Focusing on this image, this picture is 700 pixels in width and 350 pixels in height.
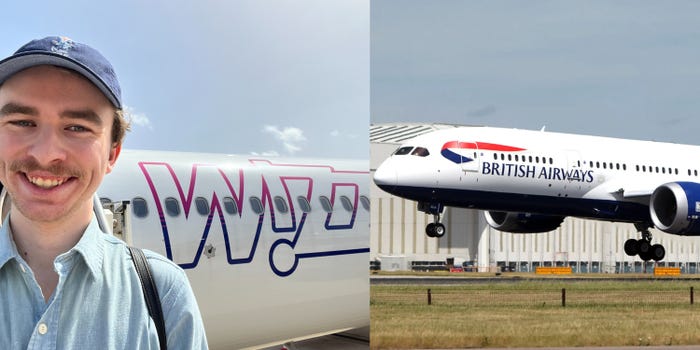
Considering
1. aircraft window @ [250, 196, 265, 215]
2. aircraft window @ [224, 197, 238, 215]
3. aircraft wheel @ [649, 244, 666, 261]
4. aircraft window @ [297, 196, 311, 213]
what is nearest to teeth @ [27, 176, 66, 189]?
aircraft window @ [224, 197, 238, 215]

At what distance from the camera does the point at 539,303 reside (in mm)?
23328

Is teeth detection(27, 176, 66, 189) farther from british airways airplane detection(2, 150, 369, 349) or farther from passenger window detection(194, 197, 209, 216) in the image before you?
passenger window detection(194, 197, 209, 216)

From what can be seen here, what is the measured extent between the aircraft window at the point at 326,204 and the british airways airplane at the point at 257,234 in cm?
2

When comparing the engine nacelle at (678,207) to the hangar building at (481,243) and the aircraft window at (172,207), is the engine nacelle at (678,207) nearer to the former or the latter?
the hangar building at (481,243)

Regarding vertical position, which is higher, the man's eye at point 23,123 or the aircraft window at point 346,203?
the aircraft window at point 346,203

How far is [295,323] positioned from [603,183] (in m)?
22.1

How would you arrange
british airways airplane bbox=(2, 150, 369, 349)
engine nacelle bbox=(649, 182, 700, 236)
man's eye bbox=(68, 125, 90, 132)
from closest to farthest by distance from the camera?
man's eye bbox=(68, 125, 90, 132) → british airways airplane bbox=(2, 150, 369, 349) → engine nacelle bbox=(649, 182, 700, 236)

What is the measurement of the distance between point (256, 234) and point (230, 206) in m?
0.49

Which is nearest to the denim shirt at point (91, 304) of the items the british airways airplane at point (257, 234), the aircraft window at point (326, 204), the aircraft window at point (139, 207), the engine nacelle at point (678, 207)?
the british airways airplane at point (257, 234)

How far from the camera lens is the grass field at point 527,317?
591 inches

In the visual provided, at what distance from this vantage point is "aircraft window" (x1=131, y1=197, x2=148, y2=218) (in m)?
9.98

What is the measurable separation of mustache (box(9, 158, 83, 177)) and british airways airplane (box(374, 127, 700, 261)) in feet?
81.2

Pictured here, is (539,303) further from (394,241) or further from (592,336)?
(394,241)

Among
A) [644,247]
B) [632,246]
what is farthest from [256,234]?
[644,247]
